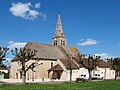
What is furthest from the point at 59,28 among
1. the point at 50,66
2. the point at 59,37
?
the point at 50,66

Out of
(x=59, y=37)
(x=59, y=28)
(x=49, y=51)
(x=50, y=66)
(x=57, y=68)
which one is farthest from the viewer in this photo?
(x=59, y=28)

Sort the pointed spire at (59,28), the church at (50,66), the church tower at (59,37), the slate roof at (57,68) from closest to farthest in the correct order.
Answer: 1. the church at (50,66)
2. the slate roof at (57,68)
3. the church tower at (59,37)
4. the pointed spire at (59,28)

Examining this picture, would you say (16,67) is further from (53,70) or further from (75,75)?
(75,75)

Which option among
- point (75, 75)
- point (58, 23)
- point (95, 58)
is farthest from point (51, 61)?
point (58, 23)

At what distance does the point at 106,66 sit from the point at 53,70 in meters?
20.5

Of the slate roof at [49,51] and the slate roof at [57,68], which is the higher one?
the slate roof at [49,51]

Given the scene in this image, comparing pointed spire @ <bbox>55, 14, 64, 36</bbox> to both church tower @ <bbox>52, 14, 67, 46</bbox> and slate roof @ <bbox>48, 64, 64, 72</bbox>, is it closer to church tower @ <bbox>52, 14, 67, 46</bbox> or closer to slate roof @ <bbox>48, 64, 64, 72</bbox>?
church tower @ <bbox>52, 14, 67, 46</bbox>

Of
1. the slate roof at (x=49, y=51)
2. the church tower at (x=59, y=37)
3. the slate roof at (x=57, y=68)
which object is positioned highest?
the church tower at (x=59, y=37)

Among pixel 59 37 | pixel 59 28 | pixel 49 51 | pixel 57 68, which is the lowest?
pixel 57 68

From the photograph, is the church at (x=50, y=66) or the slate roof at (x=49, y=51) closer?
the church at (x=50, y=66)

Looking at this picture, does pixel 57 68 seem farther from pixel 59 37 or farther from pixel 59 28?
pixel 59 28

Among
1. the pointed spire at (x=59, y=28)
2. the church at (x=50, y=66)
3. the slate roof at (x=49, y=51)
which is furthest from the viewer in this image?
the pointed spire at (x=59, y=28)

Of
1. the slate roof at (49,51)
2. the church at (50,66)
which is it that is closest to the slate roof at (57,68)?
the church at (50,66)

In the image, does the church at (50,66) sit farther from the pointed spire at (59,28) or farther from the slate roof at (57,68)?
the pointed spire at (59,28)
